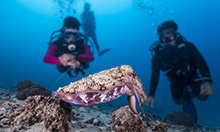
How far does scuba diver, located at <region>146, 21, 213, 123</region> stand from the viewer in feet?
24.6

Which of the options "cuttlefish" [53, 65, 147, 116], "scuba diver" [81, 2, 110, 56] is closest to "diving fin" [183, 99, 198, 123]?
"cuttlefish" [53, 65, 147, 116]

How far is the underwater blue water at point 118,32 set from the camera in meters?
68.8

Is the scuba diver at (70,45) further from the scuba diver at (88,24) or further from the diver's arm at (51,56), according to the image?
the scuba diver at (88,24)

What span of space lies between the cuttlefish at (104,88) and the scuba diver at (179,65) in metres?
5.77

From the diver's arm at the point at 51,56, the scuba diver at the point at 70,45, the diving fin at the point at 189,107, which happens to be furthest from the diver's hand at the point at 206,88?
the diver's arm at the point at 51,56

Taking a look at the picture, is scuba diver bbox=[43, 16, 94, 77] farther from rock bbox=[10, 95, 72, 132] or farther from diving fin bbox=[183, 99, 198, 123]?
diving fin bbox=[183, 99, 198, 123]

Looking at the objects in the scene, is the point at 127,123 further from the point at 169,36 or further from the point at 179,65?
the point at 169,36

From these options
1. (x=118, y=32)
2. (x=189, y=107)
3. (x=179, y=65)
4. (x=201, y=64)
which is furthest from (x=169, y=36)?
(x=118, y=32)

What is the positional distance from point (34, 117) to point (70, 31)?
7.26 meters

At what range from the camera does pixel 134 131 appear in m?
2.21

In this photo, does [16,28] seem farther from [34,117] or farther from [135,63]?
[34,117]

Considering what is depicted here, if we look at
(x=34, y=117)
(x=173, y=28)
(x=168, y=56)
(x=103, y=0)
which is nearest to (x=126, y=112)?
(x=34, y=117)

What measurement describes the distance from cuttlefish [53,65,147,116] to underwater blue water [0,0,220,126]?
56268 mm

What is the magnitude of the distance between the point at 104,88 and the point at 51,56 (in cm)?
613
